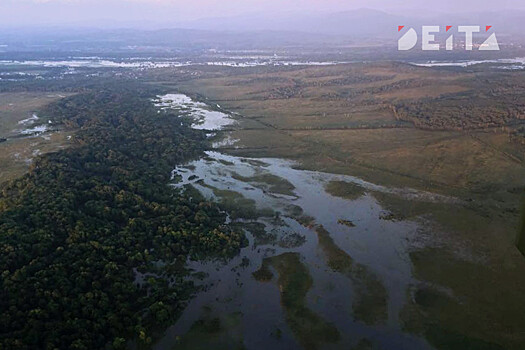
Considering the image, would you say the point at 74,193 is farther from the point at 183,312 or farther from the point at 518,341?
the point at 518,341

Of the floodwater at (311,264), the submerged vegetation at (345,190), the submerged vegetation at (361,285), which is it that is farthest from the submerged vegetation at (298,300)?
the submerged vegetation at (345,190)

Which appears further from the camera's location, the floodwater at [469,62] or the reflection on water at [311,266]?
the floodwater at [469,62]

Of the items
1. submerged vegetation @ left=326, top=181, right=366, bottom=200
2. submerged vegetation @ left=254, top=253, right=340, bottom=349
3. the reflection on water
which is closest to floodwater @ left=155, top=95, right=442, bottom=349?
the reflection on water

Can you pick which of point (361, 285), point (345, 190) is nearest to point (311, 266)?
point (361, 285)

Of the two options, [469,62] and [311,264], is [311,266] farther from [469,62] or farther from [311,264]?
[469,62]

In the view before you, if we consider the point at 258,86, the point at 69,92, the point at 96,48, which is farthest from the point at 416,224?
the point at 96,48

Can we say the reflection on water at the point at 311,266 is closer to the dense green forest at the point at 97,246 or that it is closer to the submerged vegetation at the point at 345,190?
the submerged vegetation at the point at 345,190
